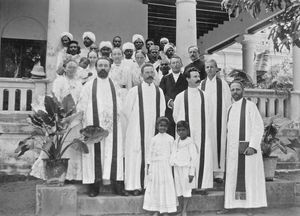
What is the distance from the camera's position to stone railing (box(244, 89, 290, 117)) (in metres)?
11.3

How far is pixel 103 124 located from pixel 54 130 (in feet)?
2.39

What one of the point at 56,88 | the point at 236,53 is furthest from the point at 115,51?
the point at 236,53

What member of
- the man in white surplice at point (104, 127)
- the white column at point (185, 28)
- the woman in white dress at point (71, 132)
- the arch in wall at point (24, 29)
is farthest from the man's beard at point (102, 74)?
the arch in wall at point (24, 29)

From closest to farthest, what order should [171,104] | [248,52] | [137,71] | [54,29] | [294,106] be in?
[171,104] < [137,71] < [54,29] < [294,106] < [248,52]

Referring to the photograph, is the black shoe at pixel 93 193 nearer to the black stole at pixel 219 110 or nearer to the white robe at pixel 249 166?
the white robe at pixel 249 166

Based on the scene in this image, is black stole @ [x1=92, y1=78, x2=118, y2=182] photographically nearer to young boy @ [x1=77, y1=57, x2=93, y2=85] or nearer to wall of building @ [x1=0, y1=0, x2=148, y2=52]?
young boy @ [x1=77, y1=57, x2=93, y2=85]

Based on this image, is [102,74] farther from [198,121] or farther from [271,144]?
[271,144]

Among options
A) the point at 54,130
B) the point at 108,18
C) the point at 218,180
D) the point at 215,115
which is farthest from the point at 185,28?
the point at 54,130

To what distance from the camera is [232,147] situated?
6477mm

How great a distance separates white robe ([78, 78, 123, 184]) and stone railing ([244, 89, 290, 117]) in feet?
18.3

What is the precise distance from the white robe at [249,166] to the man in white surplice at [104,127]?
1632 mm

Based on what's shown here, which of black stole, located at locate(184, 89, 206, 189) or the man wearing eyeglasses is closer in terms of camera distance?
black stole, located at locate(184, 89, 206, 189)

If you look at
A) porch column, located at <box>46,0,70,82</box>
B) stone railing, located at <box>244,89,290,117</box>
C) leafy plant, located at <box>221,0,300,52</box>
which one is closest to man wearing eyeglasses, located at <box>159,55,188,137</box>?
leafy plant, located at <box>221,0,300,52</box>

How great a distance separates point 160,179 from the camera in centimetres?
604
